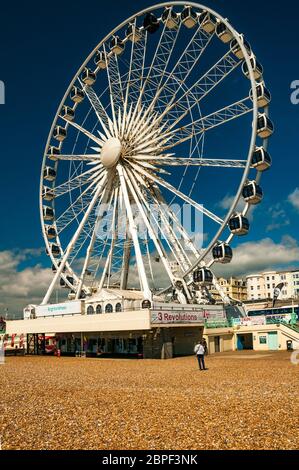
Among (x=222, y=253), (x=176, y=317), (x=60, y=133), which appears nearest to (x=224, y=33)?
(x=222, y=253)

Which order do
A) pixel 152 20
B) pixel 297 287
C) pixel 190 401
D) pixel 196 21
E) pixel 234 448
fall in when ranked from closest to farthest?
pixel 234 448 < pixel 190 401 < pixel 196 21 < pixel 152 20 < pixel 297 287

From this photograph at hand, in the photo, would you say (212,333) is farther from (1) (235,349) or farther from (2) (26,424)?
(2) (26,424)

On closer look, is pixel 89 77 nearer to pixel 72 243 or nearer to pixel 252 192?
pixel 72 243

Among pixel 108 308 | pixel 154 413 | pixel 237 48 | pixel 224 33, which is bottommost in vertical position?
pixel 154 413

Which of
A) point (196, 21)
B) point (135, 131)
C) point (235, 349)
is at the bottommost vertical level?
point (235, 349)

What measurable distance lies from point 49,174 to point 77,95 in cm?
841

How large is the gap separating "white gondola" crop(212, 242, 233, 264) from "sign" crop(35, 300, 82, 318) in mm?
12333

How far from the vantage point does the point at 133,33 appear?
4150 centimetres

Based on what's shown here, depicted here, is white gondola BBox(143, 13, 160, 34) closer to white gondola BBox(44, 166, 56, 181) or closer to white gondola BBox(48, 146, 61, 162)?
white gondola BBox(48, 146, 61, 162)

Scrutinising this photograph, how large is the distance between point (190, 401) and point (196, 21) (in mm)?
33108

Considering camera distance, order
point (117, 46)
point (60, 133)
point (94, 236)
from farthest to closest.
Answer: point (60, 133) < point (117, 46) < point (94, 236)

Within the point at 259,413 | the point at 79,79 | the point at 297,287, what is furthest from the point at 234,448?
the point at 297,287

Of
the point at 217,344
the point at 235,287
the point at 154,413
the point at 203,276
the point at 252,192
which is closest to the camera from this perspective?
the point at 154,413

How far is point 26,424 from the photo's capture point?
9602 mm
